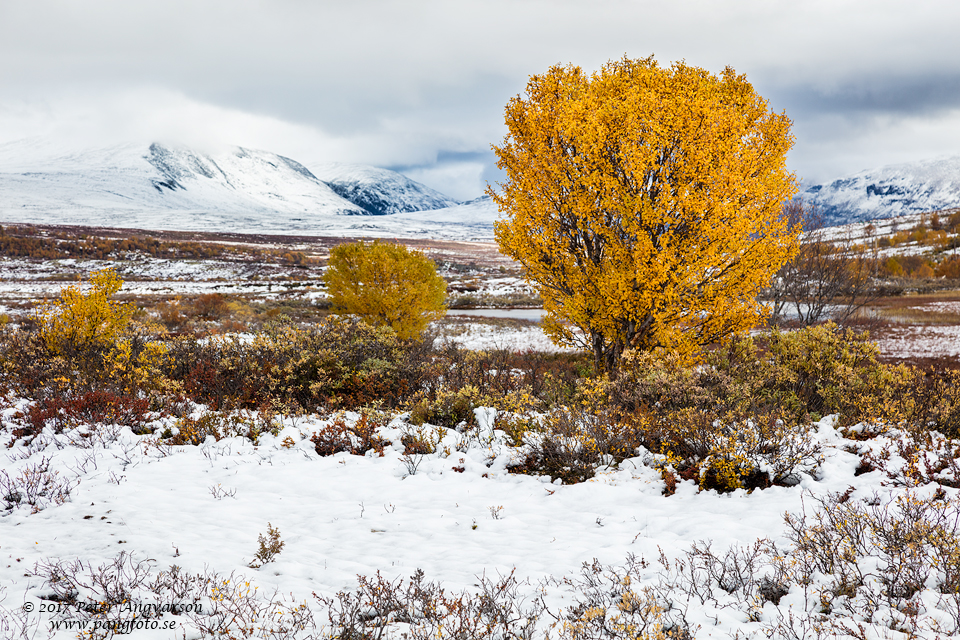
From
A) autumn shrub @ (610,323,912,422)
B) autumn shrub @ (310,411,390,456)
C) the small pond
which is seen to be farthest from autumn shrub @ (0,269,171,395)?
the small pond

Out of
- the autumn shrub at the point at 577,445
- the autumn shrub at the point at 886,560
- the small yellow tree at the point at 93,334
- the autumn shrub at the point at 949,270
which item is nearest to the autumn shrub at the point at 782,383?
the autumn shrub at the point at 577,445

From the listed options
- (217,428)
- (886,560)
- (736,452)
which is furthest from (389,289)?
(886,560)

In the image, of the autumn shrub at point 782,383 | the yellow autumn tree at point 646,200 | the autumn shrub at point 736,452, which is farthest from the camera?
the yellow autumn tree at point 646,200

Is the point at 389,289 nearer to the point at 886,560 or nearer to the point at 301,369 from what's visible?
the point at 301,369

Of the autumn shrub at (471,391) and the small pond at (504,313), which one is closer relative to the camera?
the autumn shrub at (471,391)

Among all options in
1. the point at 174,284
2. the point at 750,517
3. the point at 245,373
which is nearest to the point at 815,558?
the point at 750,517

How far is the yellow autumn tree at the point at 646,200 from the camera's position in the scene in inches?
355

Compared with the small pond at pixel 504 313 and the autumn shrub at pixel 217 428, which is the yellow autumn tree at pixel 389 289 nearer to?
the autumn shrub at pixel 217 428

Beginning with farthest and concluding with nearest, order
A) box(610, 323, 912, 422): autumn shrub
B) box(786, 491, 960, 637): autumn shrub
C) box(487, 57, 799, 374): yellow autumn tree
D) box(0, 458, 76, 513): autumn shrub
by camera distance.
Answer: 1. box(487, 57, 799, 374): yellow autumn tree
2. box(610, 323, 912, 422): autumn shrub
3. box(0, 458, 76, 513): autumn shrub
4. box(786, 491, 960, 637): autumn shrub

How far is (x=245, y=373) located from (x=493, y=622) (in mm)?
7917

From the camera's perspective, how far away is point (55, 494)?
16.6ft

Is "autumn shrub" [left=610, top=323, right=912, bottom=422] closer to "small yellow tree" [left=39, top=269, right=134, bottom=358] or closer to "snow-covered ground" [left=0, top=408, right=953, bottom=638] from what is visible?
"snow-covered ground" [left=0, top=408, right=953, bottom=638]

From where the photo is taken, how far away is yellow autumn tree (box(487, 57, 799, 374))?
9.02 m

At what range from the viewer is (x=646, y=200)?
29.9 feet
